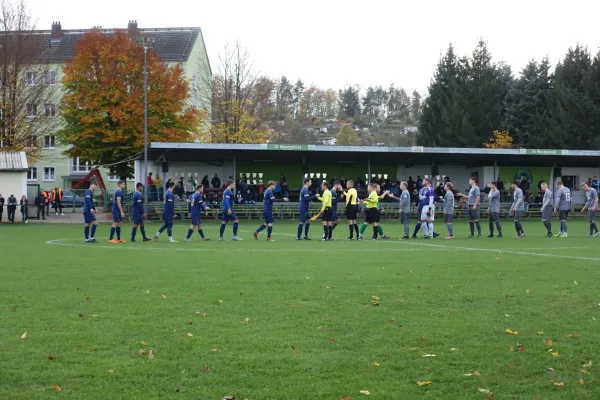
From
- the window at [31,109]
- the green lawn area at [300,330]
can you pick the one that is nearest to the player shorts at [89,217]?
the green lawn area at [300,330]

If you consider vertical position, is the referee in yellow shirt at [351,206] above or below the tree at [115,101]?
below

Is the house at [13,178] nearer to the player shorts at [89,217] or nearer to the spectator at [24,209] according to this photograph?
the spectator at [24,209]

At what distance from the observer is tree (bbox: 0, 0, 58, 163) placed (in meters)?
47.9

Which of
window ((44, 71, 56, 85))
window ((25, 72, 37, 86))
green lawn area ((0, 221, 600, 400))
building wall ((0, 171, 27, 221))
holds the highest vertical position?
window ((44, 71, 56, 85))

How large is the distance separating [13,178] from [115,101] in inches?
465

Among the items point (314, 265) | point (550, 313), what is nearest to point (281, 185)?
point (314, 265)

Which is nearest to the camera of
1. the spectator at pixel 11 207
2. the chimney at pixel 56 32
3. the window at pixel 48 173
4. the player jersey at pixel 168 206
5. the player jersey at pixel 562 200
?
the player jersey at pixel 168 206

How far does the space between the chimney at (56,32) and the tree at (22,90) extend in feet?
84.2

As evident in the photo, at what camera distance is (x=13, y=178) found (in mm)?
38188

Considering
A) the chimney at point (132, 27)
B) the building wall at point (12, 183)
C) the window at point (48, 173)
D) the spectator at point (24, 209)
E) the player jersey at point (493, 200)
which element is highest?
the chimney at point (132, 27)

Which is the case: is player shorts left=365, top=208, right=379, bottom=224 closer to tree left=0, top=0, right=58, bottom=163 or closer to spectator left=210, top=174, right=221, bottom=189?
spectator left=210, top=174, right=221, bottom=189

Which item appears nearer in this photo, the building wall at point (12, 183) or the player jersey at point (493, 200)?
the player jersey at point (493, 200)

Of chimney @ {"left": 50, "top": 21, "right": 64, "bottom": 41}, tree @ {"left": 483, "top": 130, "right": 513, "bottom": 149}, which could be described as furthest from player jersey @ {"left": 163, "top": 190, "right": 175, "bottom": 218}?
chimney @ {"left": 50, "top": 21, "right": 64, "bottom": 41}

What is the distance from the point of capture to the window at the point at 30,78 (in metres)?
49.7
